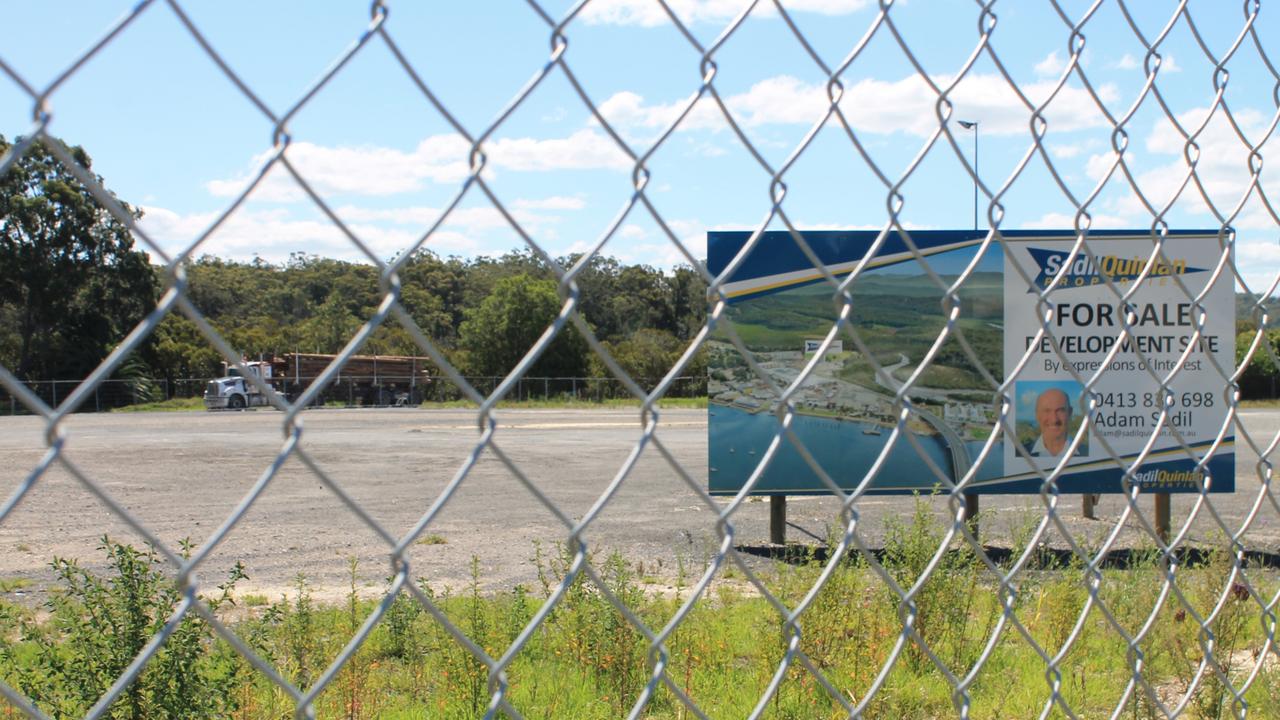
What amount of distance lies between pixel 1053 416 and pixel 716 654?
4.11 meters

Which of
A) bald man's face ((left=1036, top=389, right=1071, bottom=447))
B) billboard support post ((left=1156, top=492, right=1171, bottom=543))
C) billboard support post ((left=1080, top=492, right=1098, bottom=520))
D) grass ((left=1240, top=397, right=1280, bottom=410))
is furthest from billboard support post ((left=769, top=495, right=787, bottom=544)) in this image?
grass ((left=1240, top=397, right=1280, bottom=410))

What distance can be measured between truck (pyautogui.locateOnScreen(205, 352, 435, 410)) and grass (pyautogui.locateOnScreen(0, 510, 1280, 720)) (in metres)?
29.0

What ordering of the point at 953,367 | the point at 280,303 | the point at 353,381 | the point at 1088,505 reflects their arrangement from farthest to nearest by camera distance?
the point at 353,381 → the point at 280,303 → the point at 1088,505 → the point at 953,367

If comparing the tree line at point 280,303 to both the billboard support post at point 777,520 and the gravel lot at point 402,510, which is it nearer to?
the gravel lot at point 402,510

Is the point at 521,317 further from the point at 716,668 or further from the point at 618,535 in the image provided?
the point at 716,668

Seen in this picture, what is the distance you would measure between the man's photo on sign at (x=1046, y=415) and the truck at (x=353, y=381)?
1076 inches

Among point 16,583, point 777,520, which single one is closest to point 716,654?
point 777,520

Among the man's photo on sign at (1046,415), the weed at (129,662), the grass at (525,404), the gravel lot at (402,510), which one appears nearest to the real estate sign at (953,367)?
the man's photo on sign at (1046,415)

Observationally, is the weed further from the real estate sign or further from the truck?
the truck

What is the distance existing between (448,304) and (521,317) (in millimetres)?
1087

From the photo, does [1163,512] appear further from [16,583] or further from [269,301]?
[269,301]

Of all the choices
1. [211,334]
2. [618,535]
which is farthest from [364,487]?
[211,334]

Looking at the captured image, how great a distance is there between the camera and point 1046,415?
788cm

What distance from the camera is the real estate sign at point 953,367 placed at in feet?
25.5
